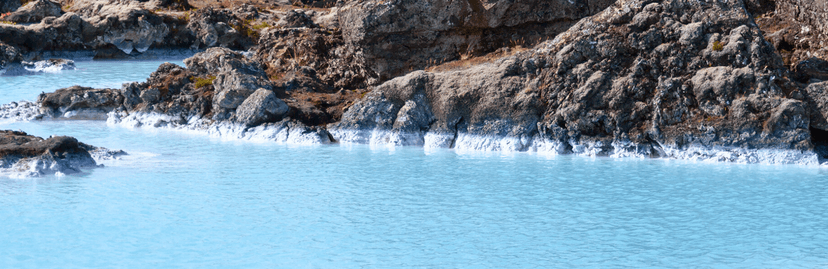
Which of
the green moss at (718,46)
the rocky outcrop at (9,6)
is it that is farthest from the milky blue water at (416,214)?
the rocky outcrop at (9,6)

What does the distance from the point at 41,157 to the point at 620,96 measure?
1649 cm

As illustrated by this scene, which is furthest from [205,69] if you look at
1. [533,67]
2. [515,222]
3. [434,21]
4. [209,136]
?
[515,222]

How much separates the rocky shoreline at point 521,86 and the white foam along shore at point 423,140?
0.16ft

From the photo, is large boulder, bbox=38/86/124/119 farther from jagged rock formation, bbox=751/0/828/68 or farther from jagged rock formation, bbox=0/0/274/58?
jagged rock formation, bbox=751/0/828/68

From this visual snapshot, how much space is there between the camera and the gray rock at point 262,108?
81.8 ft

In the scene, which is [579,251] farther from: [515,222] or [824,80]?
[824,80]

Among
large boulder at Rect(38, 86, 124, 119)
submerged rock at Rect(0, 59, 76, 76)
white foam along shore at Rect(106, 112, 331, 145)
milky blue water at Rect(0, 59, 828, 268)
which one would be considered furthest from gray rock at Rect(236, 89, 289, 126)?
submerged rock at Rect(0, 59, 76, 76)

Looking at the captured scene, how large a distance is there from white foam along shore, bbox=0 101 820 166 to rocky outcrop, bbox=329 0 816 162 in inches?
1.9

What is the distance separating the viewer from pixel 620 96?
21.1m

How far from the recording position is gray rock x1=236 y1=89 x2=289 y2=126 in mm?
24938

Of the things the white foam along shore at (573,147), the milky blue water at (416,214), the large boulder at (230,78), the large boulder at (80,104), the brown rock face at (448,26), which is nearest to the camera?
the milky blue water at (416,214)

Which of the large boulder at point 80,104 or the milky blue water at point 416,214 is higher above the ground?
the large boulder at point 80,104

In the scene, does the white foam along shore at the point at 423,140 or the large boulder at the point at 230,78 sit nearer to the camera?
the white foam along shore at the point at 423,140

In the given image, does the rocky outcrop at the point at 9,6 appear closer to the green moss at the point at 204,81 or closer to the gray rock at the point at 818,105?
the green moss at the point at 204,81
